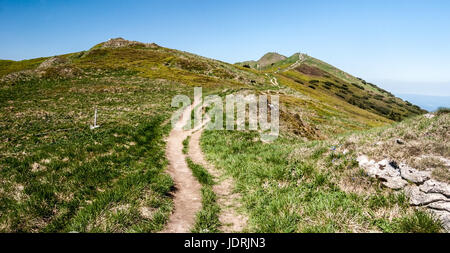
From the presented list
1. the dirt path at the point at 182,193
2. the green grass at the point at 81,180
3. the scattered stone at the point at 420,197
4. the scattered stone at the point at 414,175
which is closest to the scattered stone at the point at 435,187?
the scattered stone at the point at 420,197

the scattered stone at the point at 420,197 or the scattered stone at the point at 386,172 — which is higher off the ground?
the scattered stone at the point at 386,172

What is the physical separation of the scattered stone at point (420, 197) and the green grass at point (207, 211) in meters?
5.50

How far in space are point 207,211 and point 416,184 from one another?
20.9 ft

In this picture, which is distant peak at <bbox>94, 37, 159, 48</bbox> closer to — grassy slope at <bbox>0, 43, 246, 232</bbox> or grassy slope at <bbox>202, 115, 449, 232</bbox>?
grassy slope at <bbox>0, 43, 246, 232</bbox>

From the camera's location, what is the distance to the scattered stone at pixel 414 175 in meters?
6.39

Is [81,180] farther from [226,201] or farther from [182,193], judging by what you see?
[226,201]

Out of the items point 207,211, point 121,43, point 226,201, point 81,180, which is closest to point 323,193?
point 226,201

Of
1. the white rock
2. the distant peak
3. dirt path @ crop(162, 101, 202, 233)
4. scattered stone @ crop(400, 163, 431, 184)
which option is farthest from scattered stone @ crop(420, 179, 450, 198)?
the distant peak

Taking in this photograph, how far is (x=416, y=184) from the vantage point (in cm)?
647

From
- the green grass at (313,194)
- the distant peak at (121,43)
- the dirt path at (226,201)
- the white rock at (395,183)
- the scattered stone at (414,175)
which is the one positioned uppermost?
the distant peak at (121,43)

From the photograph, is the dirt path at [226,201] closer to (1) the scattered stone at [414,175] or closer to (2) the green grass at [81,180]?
(2) the green grass at [81,180]

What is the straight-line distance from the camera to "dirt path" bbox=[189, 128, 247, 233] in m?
6.66
